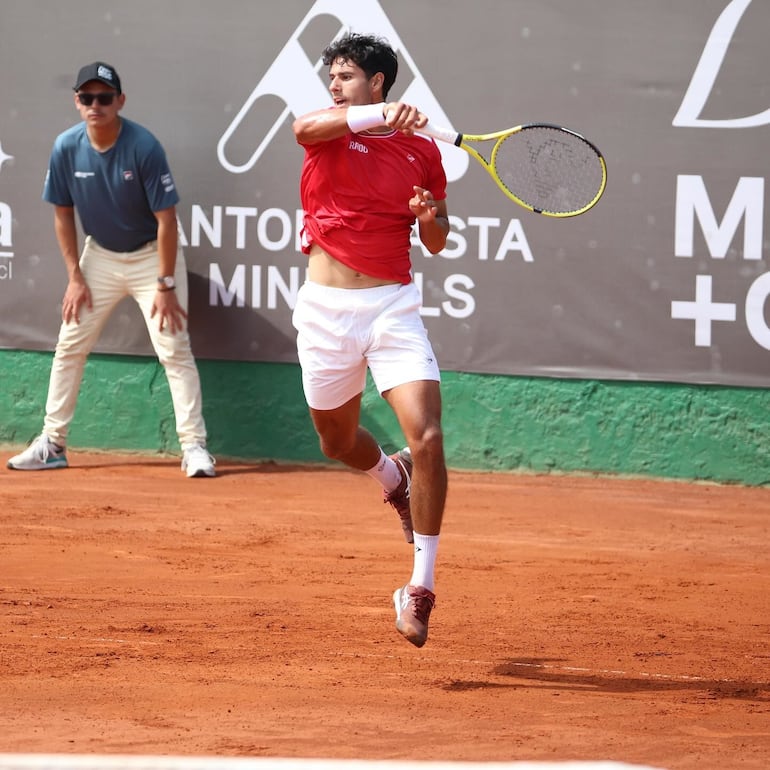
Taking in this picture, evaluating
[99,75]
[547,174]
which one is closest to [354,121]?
[547,174]

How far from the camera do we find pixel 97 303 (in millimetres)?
8180

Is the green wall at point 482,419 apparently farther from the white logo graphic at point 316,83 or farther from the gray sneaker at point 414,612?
the gray sneaker at point 414,612

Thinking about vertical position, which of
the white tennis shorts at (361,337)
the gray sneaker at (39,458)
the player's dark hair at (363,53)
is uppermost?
the player's dark hair at (363,53)

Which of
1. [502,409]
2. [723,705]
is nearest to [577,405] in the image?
[502,409]

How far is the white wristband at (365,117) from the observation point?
449 cm

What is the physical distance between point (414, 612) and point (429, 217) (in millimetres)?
1259

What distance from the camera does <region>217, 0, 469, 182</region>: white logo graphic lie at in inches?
320

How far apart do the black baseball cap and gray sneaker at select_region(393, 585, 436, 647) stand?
13.8 ft

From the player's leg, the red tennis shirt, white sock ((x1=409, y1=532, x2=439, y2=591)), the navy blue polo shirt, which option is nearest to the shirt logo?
the navy blue polo shirt

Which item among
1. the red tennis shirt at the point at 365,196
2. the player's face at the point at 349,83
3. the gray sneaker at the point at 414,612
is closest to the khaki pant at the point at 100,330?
the red tennis shirt at the point at 365,196

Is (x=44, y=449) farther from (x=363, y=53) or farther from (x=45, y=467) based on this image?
(x=363, y=53)

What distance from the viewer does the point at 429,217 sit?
4.56 meters

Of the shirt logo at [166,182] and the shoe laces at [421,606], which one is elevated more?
the shirt logo at [166,182]

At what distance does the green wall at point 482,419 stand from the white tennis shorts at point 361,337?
Result: 337 centimetres
